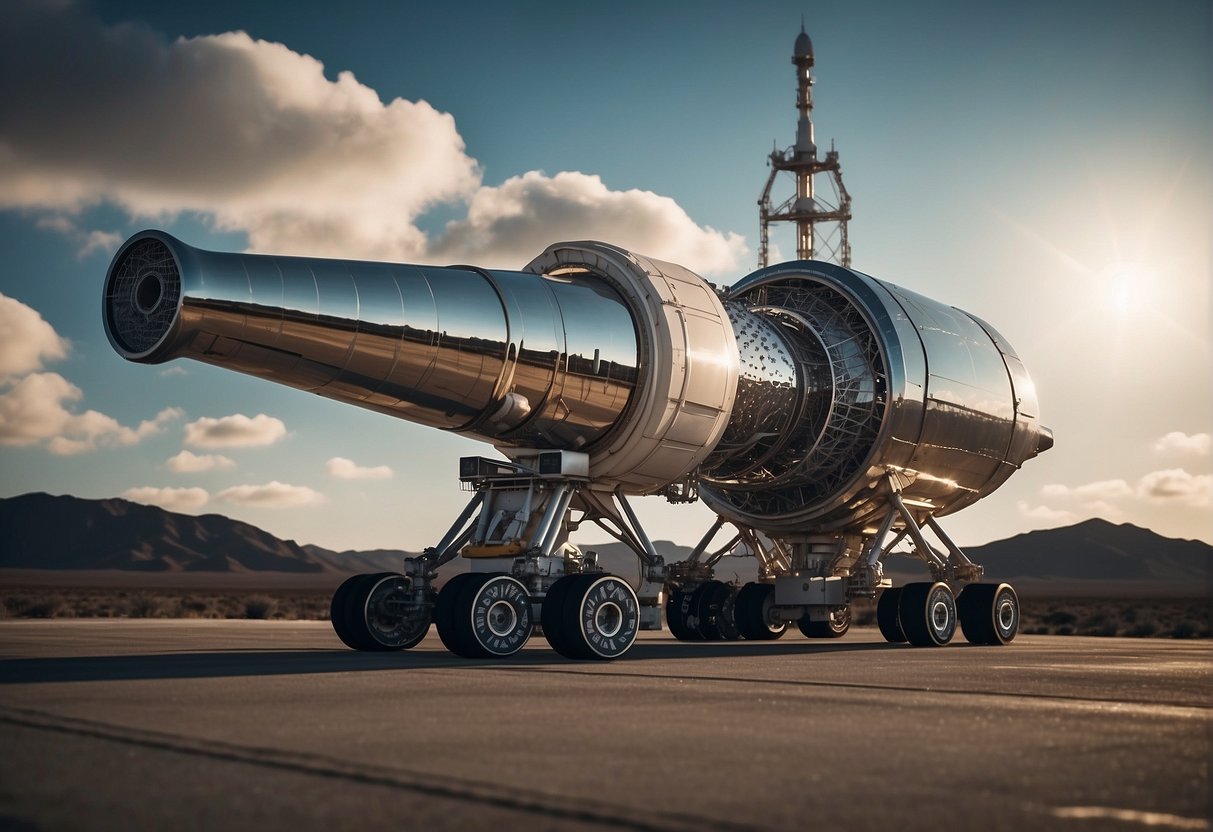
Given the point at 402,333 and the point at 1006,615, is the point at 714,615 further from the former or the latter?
the point at 402,333

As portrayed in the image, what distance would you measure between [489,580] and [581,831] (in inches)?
442

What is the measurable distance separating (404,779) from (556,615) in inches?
400

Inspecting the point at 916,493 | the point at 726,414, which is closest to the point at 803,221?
the point at 916,493

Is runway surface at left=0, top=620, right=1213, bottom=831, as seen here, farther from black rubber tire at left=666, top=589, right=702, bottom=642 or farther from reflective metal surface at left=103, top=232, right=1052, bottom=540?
black rubber tire at left=666, top=589, right=702, bottom=642

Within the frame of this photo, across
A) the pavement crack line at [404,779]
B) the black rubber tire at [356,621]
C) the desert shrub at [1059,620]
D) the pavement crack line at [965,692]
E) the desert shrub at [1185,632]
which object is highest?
the desert shrub at [1059,620]

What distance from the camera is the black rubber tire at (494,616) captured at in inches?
611

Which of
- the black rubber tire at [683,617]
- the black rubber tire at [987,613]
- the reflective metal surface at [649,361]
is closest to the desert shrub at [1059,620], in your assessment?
the reflective metal surface at [649,361]

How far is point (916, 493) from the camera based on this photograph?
963 inches

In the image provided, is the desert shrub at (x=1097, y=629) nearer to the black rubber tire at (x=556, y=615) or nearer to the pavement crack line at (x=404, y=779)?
the black rubber tire at (x=556, y=615)

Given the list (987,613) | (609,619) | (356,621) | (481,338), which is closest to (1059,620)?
(987,613)

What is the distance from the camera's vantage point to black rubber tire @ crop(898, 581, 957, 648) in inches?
855

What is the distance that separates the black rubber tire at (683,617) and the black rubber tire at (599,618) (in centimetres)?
915

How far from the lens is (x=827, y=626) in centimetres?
2622

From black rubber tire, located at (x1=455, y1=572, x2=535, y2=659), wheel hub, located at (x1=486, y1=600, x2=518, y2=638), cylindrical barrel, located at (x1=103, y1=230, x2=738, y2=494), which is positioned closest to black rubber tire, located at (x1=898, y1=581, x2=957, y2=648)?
cylindrical barrel, located at (x1=103, y1=230, x2=738, y2=494)
